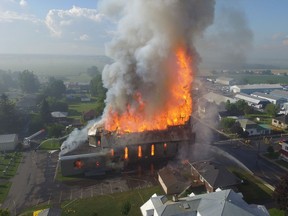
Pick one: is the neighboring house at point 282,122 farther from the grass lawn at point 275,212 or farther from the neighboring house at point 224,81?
the neighboring house at point 224,81

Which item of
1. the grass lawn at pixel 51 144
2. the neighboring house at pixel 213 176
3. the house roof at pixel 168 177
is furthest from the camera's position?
the grass lawn at pixel 51 144

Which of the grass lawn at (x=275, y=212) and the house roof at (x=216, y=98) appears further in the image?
the house roof at (x=216, y=98)

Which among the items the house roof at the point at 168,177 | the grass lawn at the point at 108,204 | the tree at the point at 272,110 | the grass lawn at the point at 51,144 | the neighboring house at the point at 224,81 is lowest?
the grass lawn at the point at 108,204

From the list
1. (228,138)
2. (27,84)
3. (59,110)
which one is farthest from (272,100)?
(27,84)

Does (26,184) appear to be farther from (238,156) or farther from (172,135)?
(238,156)

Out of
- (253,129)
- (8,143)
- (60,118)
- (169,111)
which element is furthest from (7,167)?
(253,129)

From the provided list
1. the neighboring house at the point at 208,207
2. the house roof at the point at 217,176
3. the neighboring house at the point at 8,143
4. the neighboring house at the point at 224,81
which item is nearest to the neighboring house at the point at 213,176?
the house roof at the point at 217,176
